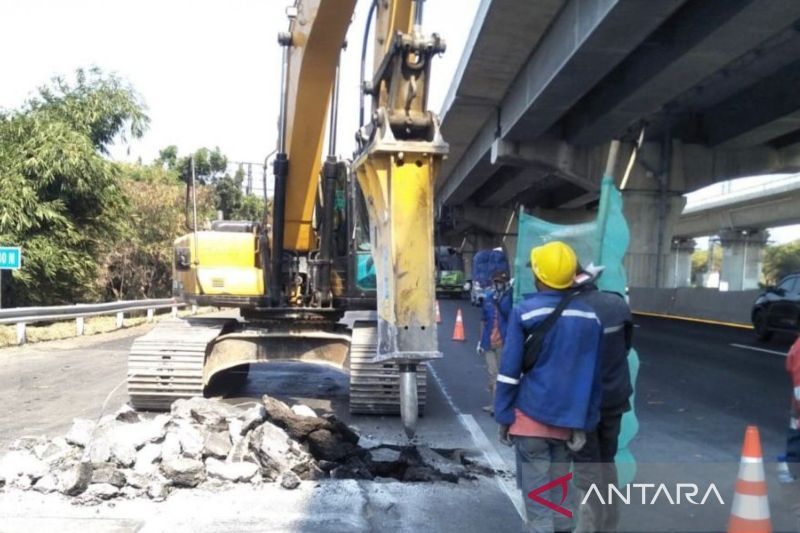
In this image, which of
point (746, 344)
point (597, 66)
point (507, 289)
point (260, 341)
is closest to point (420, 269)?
point (507, 289)

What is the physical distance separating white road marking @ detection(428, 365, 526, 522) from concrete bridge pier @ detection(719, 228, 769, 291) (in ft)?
185

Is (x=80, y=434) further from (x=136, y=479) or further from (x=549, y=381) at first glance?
(x=549, y=381)

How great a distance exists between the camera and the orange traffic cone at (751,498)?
4273mm

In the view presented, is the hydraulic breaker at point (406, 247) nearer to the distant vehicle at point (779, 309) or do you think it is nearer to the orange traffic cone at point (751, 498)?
the orange traffic cone at point (751, 498)

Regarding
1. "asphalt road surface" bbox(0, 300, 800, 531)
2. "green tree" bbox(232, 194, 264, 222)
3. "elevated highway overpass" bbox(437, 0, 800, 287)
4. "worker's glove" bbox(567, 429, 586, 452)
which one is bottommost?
"asphalt road surface" bbox(0, 300, 800, 531)

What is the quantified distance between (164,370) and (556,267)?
5860 millimetres

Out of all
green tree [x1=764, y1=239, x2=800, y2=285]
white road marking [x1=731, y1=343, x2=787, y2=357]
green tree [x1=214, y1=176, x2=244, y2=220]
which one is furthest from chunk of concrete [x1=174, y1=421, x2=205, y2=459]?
green tree [x1=764, y1=239, x2=800, y2=285]

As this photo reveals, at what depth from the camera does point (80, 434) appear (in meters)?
6.40

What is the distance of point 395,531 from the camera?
5027 mm

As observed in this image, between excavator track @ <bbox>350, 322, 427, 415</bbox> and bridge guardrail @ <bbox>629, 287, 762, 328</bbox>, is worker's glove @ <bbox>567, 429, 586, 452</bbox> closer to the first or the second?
excavator track @ <bbox>350, 322, 427, 415</bbox>

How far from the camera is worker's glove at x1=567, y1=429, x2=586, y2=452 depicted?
3.97 metres

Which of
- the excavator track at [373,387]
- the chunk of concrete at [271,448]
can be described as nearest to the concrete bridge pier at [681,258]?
the excavator track at [373,387]

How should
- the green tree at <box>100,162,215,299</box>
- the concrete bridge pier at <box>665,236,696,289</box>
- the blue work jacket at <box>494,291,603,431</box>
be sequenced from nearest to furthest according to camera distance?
1. the blue work jacket at <box>494,291,603,431</box>
2. the green tree at <box>100,162,215,299</box>
3. the concrete bridge pier at <box>665,236,696,289</box>

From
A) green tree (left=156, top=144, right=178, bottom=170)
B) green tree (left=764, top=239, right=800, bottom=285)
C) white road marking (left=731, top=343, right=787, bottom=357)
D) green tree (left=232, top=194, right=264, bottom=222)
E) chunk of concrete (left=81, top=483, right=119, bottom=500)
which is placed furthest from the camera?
green tree (left=764, top=239, right=800, bottom=285)
